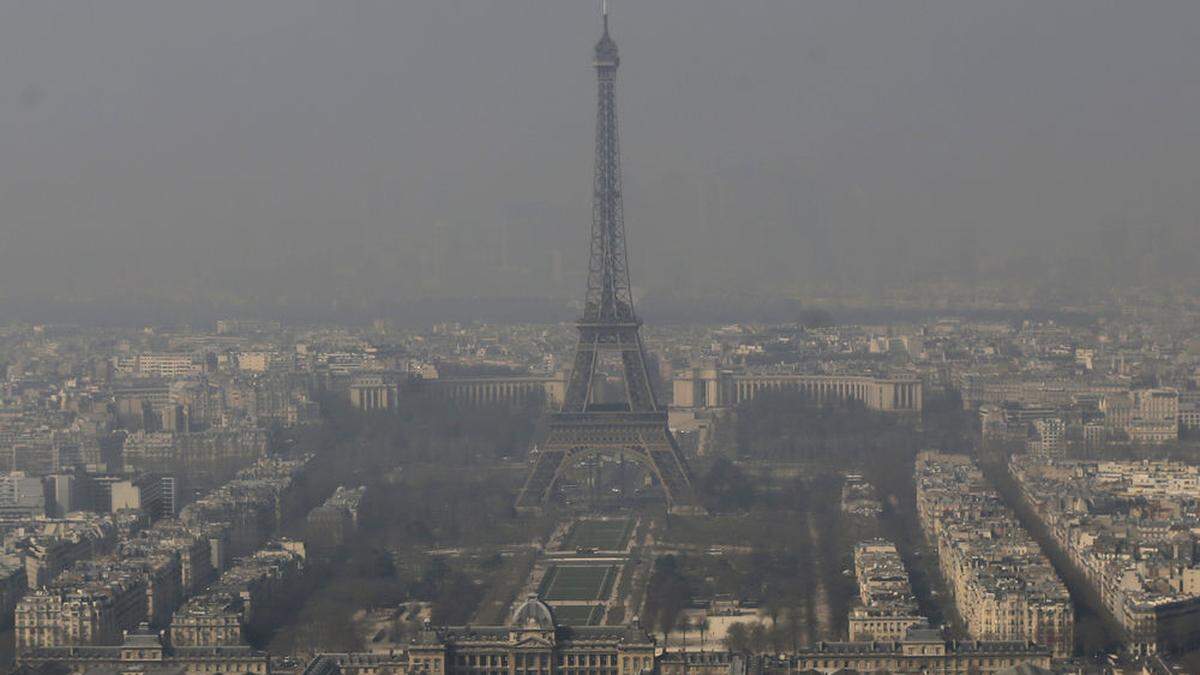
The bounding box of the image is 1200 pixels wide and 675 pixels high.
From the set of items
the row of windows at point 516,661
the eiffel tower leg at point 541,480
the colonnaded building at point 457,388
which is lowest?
the row of windows at point 516,661

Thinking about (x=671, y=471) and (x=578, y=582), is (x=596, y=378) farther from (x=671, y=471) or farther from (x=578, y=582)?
(x=578, y=582)

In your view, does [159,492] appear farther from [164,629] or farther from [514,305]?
[514,305]

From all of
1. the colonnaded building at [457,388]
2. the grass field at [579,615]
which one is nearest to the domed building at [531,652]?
the grass field at [579,615]

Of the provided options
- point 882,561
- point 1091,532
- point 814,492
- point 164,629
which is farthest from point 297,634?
point 814,492

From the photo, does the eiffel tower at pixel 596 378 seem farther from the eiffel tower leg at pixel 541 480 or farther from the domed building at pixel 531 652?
the domed building at pixel 531 652

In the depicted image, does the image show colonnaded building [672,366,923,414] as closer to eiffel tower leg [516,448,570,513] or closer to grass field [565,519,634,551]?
eiffel tower leg [516,448,570,513]

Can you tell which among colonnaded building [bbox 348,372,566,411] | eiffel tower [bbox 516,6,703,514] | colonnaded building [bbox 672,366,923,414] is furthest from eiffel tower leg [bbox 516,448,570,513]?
colonnaded building [bbox 672,366,923,414]
